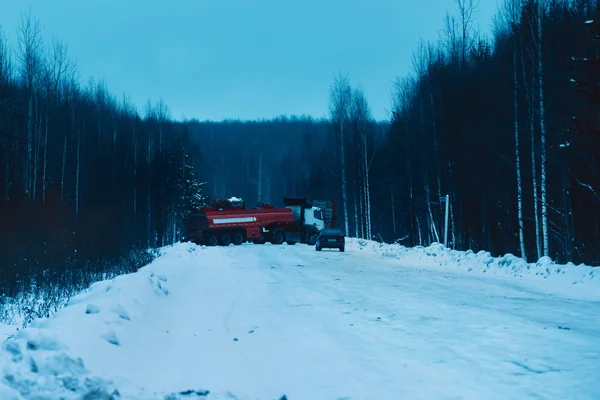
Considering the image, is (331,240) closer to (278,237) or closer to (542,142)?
(278,237)

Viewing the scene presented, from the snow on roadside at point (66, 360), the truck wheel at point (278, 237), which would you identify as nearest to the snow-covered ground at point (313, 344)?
the snow on roadside at point (66, 360)

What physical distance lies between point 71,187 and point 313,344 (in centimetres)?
4035

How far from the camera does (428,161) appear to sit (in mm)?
40406

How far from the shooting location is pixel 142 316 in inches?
344

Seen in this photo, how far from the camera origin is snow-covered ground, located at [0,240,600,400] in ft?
17.7

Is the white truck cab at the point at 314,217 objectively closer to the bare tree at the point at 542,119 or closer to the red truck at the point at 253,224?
the red truck at the point at 253,224

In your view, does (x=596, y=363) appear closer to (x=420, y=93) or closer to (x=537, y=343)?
(x=537, y=343)

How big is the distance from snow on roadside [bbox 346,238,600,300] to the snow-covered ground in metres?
0.17

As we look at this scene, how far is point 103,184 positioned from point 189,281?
35.6 meters

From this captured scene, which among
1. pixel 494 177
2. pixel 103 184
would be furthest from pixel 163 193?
pixel 494 177

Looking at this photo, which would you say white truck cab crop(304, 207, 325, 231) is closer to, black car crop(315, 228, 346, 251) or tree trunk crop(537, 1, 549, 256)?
black car crop(315, 228, 346, 251)

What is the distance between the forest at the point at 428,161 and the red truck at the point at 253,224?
4.96 m

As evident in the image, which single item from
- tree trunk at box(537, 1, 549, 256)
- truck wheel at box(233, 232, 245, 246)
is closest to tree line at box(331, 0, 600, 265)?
tree trunk at box(537, 1, 549, 256)

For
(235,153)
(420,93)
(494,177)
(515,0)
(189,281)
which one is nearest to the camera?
(189,281)
